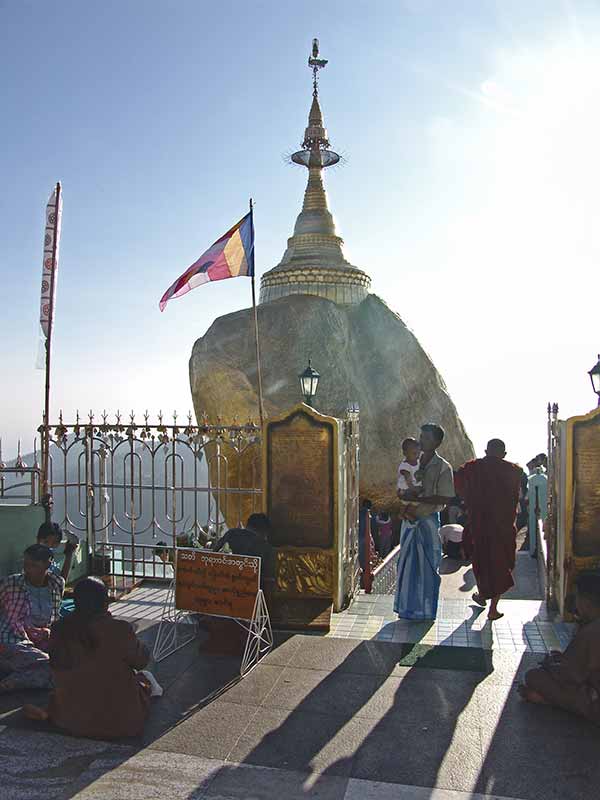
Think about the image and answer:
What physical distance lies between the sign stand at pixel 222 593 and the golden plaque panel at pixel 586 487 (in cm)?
301

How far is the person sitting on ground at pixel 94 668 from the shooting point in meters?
4.09

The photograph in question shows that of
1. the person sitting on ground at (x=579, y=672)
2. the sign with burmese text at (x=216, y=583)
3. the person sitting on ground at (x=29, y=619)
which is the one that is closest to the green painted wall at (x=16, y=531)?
the person sitting on ground at (x=29, y=619)

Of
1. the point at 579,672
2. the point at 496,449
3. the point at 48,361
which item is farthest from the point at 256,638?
the point at 48,361

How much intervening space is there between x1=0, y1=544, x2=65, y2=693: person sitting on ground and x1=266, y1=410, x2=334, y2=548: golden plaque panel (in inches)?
91.0

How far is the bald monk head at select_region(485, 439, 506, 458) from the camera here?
6.45 m

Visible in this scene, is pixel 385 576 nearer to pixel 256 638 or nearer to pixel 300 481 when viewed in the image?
pixel 300 481

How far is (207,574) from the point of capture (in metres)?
5.59

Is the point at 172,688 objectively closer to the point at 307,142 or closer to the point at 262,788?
the point at 262,788

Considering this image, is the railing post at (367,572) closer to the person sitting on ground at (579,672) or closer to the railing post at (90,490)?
the railing post at (90,490)

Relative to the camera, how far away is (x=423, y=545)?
6.54 meters

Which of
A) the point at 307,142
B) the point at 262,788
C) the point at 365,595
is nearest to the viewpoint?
the point at 262,788

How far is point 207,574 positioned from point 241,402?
15.2 meters

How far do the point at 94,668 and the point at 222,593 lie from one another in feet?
5.06

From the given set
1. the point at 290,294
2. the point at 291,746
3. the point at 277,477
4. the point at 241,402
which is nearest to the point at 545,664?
the point at 291,746
